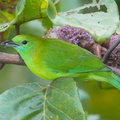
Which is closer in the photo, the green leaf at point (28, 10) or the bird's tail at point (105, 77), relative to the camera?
the green leaf at point (28, 10)

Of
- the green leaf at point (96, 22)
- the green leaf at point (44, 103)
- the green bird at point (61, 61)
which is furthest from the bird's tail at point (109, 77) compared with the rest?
the green leaf at point (96, 22)

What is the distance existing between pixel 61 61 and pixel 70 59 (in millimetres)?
35

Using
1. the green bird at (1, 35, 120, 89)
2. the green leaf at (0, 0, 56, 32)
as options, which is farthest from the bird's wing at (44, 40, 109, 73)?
the green leaf at (0, 0, 56, 32)

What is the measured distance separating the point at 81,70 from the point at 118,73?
0.14 metres

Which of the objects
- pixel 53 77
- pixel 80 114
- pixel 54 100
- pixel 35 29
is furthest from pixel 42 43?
pixel 35 29

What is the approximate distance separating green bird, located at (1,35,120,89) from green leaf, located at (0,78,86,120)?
0.30ft

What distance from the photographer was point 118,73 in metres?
1.20

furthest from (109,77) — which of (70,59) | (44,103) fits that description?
(44,103)

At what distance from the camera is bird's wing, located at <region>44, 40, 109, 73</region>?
1.18 metres

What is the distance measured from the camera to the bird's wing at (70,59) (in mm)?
1180

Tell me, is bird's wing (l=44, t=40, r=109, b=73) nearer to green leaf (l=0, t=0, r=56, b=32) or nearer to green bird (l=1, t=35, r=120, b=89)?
green bird (l=1, t=35, r=120, b=89)

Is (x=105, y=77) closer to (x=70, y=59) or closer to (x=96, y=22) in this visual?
(x=70, y=59)

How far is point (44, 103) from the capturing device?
1049mm

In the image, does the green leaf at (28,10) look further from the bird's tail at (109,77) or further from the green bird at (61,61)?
the bird's tail at (109,77)
